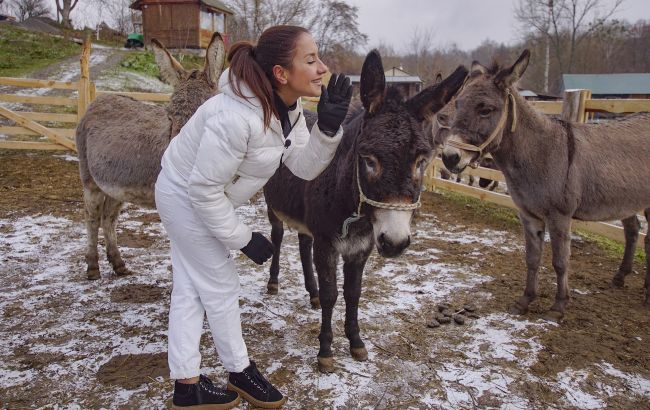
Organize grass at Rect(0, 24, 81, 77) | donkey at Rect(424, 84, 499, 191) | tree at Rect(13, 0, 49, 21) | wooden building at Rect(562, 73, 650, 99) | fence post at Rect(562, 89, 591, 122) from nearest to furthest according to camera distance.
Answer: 1. donkey at Rect(424, 84, 499, 191)
2. fence post at Rect(562, 89, 591, 122)
3. grass at Rect(0, 24, 81, 77)
4. wooden building at Rect(562, 73, 650, 99)
5. tree at Rect(13, 0, 49, 21)

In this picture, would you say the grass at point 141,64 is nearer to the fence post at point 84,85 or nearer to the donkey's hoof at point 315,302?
the fence post at point 84,85

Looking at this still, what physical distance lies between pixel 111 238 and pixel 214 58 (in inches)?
82.9

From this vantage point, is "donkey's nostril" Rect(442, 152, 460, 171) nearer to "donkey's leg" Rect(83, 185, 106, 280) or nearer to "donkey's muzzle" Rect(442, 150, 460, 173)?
"donkey's muzzle" Rect(442, 150, 460, 173)

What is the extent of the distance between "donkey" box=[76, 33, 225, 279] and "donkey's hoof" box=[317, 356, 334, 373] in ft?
6.25

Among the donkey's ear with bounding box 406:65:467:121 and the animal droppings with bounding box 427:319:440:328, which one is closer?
the donkey's ear with bounding box 406:65:467:121

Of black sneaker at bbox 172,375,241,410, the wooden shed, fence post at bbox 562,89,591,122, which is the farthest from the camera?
the wooden shed

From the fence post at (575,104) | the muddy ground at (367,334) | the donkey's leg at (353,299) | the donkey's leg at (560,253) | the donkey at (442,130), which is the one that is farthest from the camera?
the fence post at (575,104)

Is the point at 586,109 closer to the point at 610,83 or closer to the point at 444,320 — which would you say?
the point at 444,320

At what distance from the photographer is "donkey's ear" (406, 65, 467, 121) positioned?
2.03m

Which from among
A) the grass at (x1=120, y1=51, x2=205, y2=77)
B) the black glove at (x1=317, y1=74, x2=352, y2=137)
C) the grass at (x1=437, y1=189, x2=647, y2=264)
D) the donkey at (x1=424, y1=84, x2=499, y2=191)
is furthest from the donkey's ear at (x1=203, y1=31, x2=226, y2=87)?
the grass at (x1=120, y1=51, x2=205, y2=77)

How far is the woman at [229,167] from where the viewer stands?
6.06 ft

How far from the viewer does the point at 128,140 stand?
376 cm

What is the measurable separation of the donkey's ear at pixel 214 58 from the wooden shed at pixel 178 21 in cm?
2466

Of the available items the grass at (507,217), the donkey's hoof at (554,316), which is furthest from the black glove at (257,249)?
the grass at (507,217)
